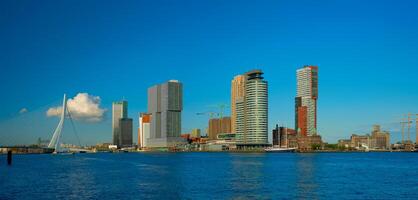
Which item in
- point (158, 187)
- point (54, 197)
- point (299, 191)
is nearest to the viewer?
point (54, 197)

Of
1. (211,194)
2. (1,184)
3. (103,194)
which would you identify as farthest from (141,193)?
(1,184)

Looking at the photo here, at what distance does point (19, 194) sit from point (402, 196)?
5406 centimetres

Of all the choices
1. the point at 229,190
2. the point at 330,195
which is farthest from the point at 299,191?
the point at 229,190

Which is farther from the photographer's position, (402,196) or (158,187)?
(158,187)

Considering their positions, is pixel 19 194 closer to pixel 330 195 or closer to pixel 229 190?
pixel 229 190

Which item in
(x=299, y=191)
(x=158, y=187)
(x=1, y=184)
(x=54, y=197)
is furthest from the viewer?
(x=1, y=184)

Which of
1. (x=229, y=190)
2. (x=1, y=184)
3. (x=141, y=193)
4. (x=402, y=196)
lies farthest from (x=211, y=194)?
(x=1, y=184)

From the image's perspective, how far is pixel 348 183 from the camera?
84.2 meters

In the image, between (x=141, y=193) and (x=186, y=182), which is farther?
(x=186, y=182)

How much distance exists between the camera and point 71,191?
233ft

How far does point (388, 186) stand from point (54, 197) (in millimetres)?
53705

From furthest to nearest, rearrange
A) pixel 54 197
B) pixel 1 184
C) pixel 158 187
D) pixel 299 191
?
pixel 1 184 < pixel 158 187 < pixel 299 191 < pixel 54 197

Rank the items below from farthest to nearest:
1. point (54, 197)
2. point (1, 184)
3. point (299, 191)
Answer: point (1, 184) < point (299, 191) < point (54, 197)

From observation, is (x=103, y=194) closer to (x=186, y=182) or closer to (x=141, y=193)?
(x=141, y=193)
